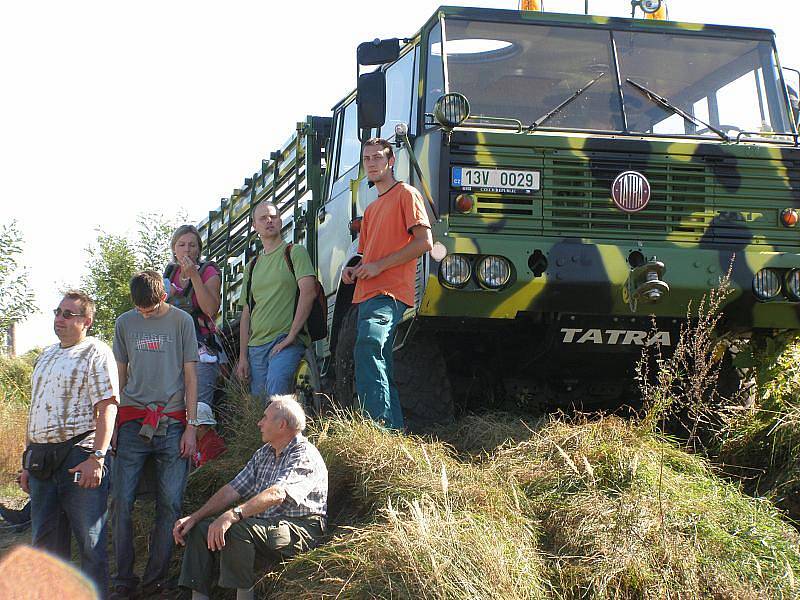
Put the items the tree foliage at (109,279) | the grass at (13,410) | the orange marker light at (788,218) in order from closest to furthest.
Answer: the orange marker light at (788,218)
the grass at (13,410)
the tree foliage at (109,279)

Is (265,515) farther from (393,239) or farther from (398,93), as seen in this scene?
(398,93)

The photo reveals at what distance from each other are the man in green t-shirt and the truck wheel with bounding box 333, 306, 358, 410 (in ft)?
0.84

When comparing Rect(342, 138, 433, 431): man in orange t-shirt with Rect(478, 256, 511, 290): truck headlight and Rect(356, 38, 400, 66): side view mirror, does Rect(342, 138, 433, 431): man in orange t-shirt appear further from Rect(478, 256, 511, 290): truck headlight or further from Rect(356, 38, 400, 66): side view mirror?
Rect(356, 38, 400, 66): side view mirror

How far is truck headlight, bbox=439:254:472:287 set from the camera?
20.6ft

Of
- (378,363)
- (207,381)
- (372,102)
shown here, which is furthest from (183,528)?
(372,102)

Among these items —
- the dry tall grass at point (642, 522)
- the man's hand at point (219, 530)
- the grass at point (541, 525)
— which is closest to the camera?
the grass at point (541, 525)

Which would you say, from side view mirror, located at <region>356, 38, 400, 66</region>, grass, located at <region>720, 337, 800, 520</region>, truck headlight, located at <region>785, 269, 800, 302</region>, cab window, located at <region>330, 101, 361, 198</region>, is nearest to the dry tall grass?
grass, located at <region>720, 337, 800, 520</region>

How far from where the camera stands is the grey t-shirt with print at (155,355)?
20.1 ft

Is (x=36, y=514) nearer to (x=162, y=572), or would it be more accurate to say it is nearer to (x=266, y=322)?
(x=162, y=572)

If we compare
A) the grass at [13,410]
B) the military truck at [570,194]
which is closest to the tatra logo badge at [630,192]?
the military truck at [570,194]

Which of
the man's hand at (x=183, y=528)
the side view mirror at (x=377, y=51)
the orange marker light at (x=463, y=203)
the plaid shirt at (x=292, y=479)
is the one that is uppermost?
the side view mirror at (x=377, y=51)

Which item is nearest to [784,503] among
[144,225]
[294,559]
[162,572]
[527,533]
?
[527,533]

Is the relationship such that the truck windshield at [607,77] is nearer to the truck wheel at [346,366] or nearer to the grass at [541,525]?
the truck wheel at [346,366]

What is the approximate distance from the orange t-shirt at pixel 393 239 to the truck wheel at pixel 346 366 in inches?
23.4
